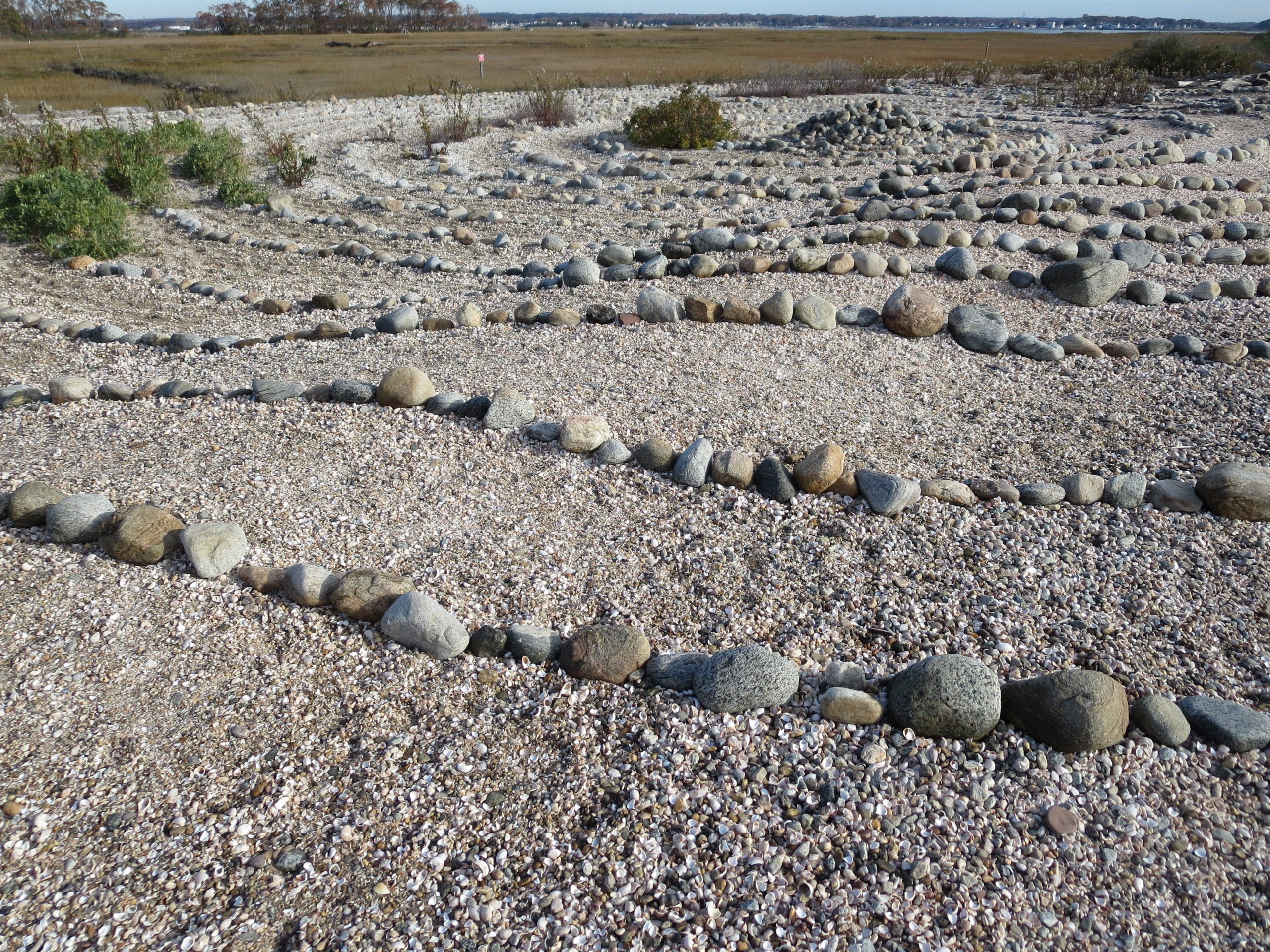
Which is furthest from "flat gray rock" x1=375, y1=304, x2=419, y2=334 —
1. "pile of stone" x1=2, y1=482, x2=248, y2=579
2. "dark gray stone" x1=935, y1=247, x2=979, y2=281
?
"dark gray stone" x1=935, y1=247, x2=979, y2=281

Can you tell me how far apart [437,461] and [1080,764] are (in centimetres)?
371

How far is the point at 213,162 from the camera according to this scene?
1291cm

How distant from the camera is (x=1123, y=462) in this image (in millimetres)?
5336

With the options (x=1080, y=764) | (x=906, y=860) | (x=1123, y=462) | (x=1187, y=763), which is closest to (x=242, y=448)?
(x=906, y=860)

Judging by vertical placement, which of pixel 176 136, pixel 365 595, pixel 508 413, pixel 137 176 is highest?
pixel 176 136

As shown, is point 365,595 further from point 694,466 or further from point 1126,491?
point 1126,491

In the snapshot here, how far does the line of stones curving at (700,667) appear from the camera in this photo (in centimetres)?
319

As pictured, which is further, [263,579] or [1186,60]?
[1186,60]

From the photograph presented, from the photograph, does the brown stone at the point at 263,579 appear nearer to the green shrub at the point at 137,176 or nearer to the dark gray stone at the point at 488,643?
the dark gray stone at the point at 488,643

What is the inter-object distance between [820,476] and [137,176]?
11.1m

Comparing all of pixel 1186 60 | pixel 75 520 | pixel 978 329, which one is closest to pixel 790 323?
pixel 978 329

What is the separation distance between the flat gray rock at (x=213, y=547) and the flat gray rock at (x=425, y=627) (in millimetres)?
948

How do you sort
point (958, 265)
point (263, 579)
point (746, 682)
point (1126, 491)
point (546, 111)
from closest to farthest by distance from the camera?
point (746, 682)
point (263, 579)
point (1126, 491)
point (958, 265)
point (546, 111)

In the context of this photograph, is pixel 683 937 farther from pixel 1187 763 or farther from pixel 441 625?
pixel 1187 763
